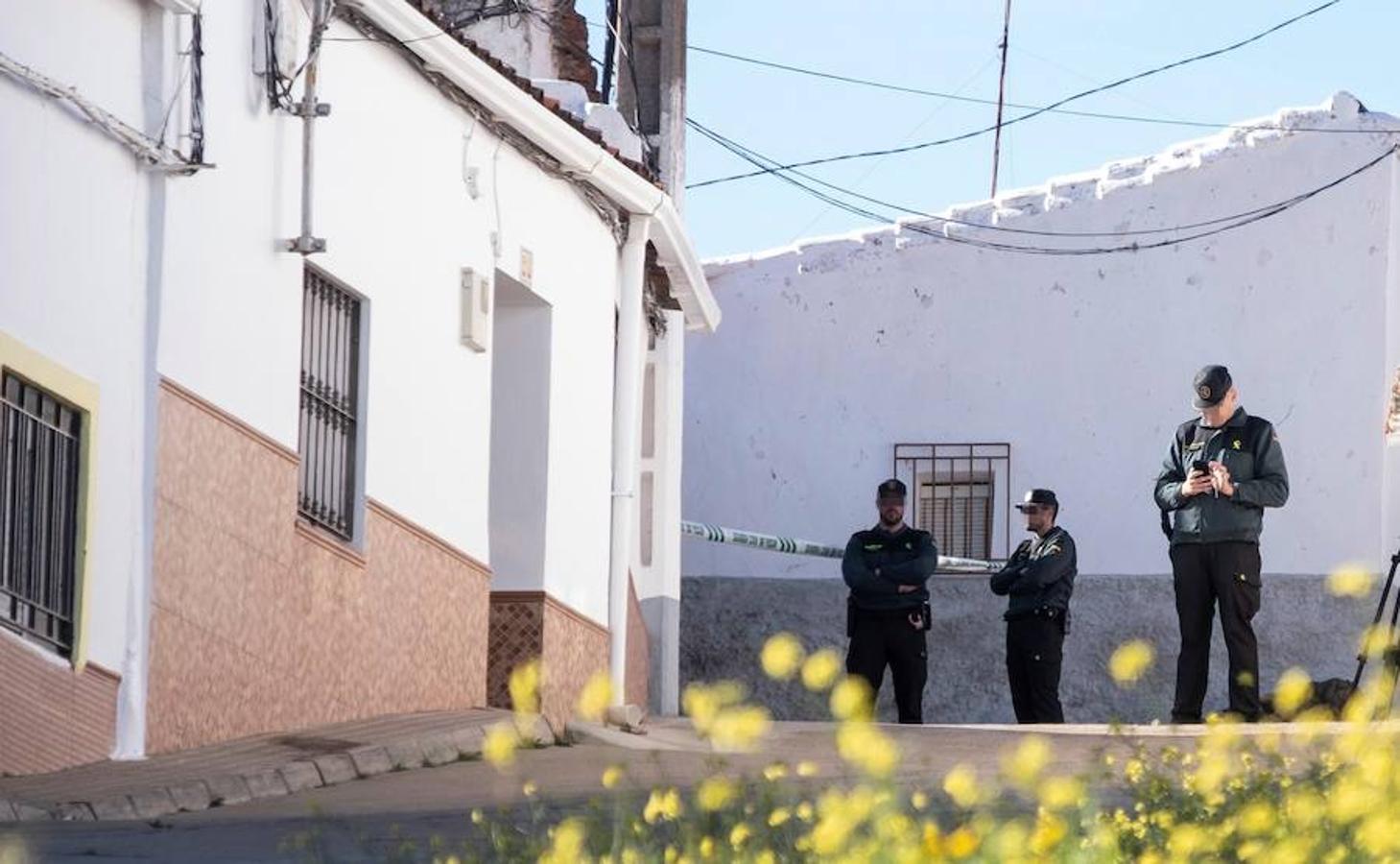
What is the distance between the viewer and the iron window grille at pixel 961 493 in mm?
22188

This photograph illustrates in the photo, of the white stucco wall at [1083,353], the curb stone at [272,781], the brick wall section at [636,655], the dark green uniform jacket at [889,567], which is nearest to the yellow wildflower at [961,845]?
the curb stone at [272,781]

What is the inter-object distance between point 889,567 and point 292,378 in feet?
18.6

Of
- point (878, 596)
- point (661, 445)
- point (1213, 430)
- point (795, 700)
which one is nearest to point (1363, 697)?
point (1213, 430)

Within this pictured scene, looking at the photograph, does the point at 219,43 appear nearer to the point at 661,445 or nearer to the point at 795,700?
the point at 661,445

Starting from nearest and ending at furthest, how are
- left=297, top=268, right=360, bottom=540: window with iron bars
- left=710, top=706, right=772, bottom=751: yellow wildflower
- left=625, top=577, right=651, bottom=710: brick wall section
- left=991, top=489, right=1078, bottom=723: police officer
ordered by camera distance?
left=710, top=706, right=772, bottom=751: yellow wildflower < left=297, top=268, right=360, bottom=540: window with iron bars < left=991, top=489, right=1078, bottom=723: police officer < left=625, top=577, right=651, bottom=710: brick wall section

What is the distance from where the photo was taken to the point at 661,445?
1823cm

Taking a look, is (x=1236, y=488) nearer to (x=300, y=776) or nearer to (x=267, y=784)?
(x=300, y=776)

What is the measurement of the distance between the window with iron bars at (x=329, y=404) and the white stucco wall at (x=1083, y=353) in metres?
10.4

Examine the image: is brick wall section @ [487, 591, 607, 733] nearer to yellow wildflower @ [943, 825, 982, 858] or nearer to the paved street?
the paved street

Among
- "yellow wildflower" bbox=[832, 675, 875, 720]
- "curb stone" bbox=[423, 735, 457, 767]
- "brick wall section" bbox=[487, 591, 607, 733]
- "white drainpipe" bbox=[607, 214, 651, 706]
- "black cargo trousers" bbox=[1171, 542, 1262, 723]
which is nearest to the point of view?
"yellow wildflower" bbox=[832, 675, 875, 720]

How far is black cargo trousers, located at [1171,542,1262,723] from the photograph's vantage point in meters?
13.7

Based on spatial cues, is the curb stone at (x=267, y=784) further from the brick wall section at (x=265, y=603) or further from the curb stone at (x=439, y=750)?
the curb stone at (x=439, y=750)

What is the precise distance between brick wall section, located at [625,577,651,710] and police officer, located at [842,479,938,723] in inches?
53.7

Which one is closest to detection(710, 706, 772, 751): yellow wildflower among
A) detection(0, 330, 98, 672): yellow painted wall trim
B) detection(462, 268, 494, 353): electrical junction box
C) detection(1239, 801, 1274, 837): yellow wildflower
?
detection(1239, 801, 1274, 837): yellow wildflower
